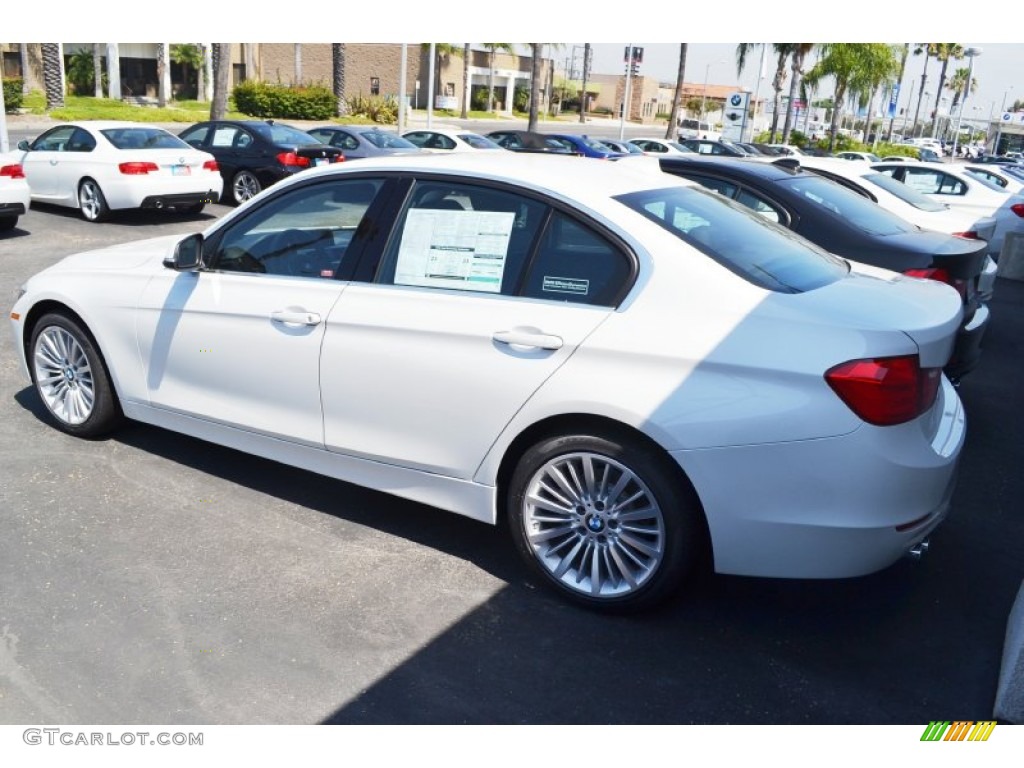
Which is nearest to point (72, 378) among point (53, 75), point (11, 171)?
point (11, 171)

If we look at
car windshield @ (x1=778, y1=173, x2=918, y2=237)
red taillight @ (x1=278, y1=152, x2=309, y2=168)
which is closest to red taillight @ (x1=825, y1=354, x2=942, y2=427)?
car windshield @ (x1=778, y1=173, x2=918, y2=237)

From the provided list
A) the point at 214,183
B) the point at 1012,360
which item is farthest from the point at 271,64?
the point at 1012,360

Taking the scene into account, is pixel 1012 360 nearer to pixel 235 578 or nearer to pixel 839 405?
pixel 839 405

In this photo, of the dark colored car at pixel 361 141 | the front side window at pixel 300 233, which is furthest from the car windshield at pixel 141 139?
the front side window at pixel 300 233

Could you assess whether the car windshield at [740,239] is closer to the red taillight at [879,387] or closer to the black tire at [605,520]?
the red taillight at [879,387]

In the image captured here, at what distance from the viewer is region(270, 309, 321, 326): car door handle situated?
403cm

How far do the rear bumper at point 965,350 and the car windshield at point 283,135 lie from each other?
1200 cm

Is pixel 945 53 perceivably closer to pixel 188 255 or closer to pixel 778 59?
pixel 778 59

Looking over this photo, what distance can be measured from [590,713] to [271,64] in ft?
251

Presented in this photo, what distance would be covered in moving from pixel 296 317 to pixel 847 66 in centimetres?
5217

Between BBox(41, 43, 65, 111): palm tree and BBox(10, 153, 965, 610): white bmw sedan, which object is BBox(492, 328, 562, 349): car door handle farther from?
BBox(41, 43, 65, 111): palm tree

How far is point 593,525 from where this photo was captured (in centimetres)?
360

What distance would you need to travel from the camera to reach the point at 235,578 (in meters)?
3.84
